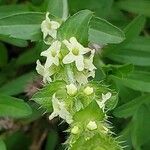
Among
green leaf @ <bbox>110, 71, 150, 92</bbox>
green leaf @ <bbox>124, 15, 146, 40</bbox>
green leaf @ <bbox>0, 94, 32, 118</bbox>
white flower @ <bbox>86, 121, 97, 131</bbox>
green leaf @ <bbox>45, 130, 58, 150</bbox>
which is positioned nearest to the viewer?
white flower @ <bbox>86, 121, 97, 131</bbox>

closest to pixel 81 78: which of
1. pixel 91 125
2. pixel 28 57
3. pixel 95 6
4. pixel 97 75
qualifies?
pixel 91 125

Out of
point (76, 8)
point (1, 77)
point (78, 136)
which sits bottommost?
point (1, 77)

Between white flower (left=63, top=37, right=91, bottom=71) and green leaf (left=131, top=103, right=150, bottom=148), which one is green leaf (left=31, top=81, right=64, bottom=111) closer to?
white flower (left=63, top=37, right=91, bottom=71)

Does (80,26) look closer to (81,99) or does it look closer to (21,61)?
(81,99)

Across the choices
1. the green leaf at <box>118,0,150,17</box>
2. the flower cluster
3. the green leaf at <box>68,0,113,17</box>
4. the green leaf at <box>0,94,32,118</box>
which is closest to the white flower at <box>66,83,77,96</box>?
the flower cluster

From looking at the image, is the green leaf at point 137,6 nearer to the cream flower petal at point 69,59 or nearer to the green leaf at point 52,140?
the green leaf at point 52,140

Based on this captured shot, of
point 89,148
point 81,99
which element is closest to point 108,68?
point 81,99

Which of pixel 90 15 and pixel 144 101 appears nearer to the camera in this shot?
pixel 90 15

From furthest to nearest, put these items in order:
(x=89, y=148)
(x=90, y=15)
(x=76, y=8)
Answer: (x=76, y=8)
(x=90, y=15)
(x=89, y=148)
